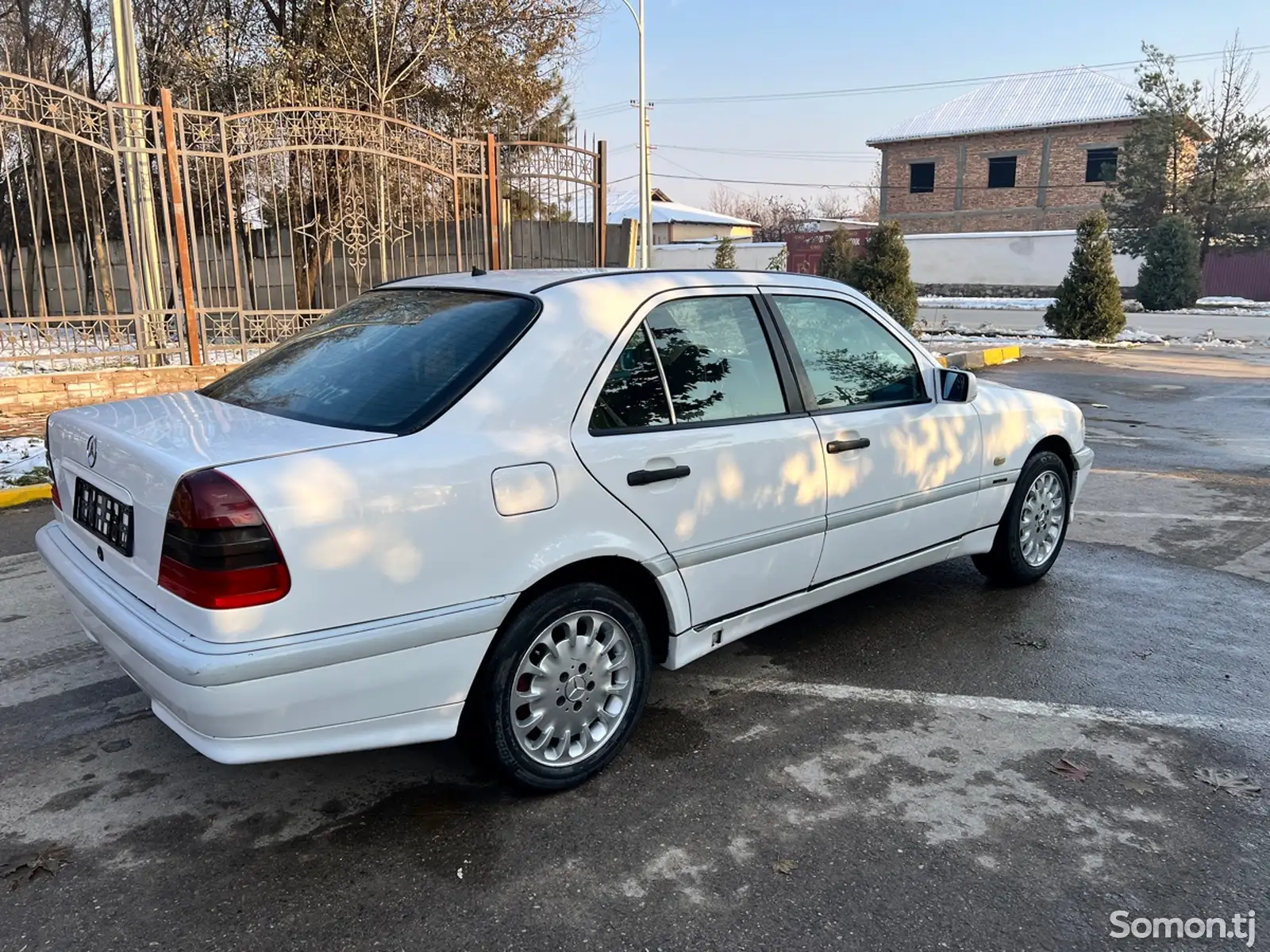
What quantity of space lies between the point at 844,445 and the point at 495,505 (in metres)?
1.57

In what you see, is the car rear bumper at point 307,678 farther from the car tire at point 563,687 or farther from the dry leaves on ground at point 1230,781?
the dry leaves on ground at point 1230,781

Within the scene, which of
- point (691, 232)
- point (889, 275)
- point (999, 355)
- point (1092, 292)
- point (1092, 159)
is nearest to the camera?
point (999, 355)

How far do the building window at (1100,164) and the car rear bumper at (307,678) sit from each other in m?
45.4

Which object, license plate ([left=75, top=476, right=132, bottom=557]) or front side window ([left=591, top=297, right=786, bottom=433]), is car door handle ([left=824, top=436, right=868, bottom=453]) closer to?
front side window ([left=591, top=297, right=786, bottom=433])

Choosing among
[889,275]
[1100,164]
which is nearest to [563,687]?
[889,275]

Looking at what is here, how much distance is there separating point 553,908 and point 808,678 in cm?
171

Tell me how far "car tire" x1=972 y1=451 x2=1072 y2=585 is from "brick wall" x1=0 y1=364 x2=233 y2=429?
23.6 ft

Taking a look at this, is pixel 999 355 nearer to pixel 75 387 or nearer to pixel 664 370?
pixel 75 387

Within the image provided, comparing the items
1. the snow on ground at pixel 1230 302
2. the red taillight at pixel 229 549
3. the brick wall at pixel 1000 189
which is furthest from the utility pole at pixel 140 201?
the brick wall at pixel 1000 189

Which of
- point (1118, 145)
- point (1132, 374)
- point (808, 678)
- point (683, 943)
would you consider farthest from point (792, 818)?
point (1118, 145)

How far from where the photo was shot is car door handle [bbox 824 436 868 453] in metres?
3.60

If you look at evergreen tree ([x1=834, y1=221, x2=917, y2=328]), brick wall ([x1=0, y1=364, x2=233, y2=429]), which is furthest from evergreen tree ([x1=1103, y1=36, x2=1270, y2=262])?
brick wall ([x1=0, y1=364, x2=233, y2=429])

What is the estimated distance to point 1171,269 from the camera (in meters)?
29.8

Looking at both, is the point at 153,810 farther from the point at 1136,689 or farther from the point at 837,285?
the point at 1136,689
